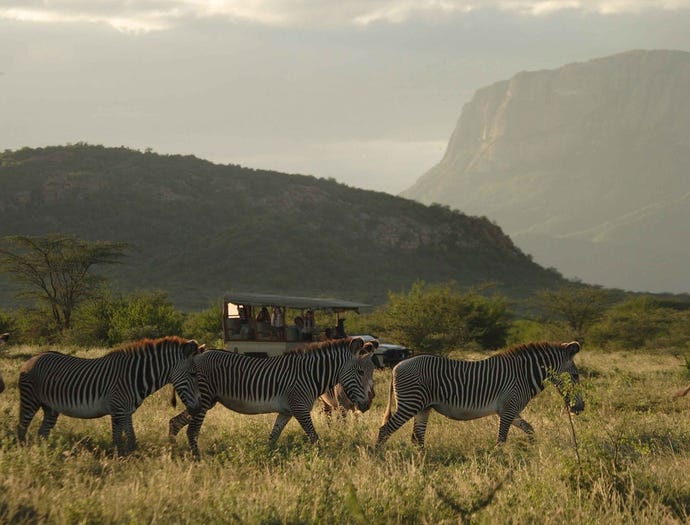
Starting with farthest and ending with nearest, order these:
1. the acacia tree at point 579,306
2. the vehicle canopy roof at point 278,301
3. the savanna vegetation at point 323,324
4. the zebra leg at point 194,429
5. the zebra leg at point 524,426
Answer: the acacia tree at point 579,306 < the vehicle canopy roof at point 278,301 < the zebra leg at point 524,426 < the zebra leg at point 194,429 < the savanna vegetation at point 323,324

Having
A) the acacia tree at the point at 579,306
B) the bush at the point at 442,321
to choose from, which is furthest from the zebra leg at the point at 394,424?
the acacia tree at the point at 579,306

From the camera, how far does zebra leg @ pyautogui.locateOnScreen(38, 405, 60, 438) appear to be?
11.1 m

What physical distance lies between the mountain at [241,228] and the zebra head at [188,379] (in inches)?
2161

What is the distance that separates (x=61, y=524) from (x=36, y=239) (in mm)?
39253

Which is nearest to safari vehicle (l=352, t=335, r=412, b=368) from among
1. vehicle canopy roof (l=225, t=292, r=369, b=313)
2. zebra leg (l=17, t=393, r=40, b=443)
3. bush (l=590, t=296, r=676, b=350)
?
vehicle canopy roof (l=225, t=292, r=369, b=313)

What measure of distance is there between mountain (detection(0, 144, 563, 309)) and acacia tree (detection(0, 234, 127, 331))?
23.2 m

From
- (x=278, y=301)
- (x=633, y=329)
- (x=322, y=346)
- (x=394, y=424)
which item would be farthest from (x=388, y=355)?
(x=633, y=329)

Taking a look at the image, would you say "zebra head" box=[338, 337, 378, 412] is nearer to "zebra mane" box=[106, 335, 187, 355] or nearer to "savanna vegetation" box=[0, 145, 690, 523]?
"savanna vegetation" box=[0, 145, 690, 523]

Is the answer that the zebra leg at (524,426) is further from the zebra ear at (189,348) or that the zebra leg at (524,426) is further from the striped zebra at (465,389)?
the zebra ear at (189,348)

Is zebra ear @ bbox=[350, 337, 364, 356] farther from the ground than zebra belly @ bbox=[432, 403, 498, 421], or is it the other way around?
zebra ear @ bbox=[350, 337, 364, 356]

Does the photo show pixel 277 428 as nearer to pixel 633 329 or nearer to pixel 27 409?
pixel 27 409

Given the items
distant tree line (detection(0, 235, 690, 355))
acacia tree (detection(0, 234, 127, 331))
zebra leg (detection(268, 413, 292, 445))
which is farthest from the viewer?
acacia tree (detection(0, 234, 127, 331))

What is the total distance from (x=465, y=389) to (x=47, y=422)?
5152 millimetres

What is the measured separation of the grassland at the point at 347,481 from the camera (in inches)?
271
